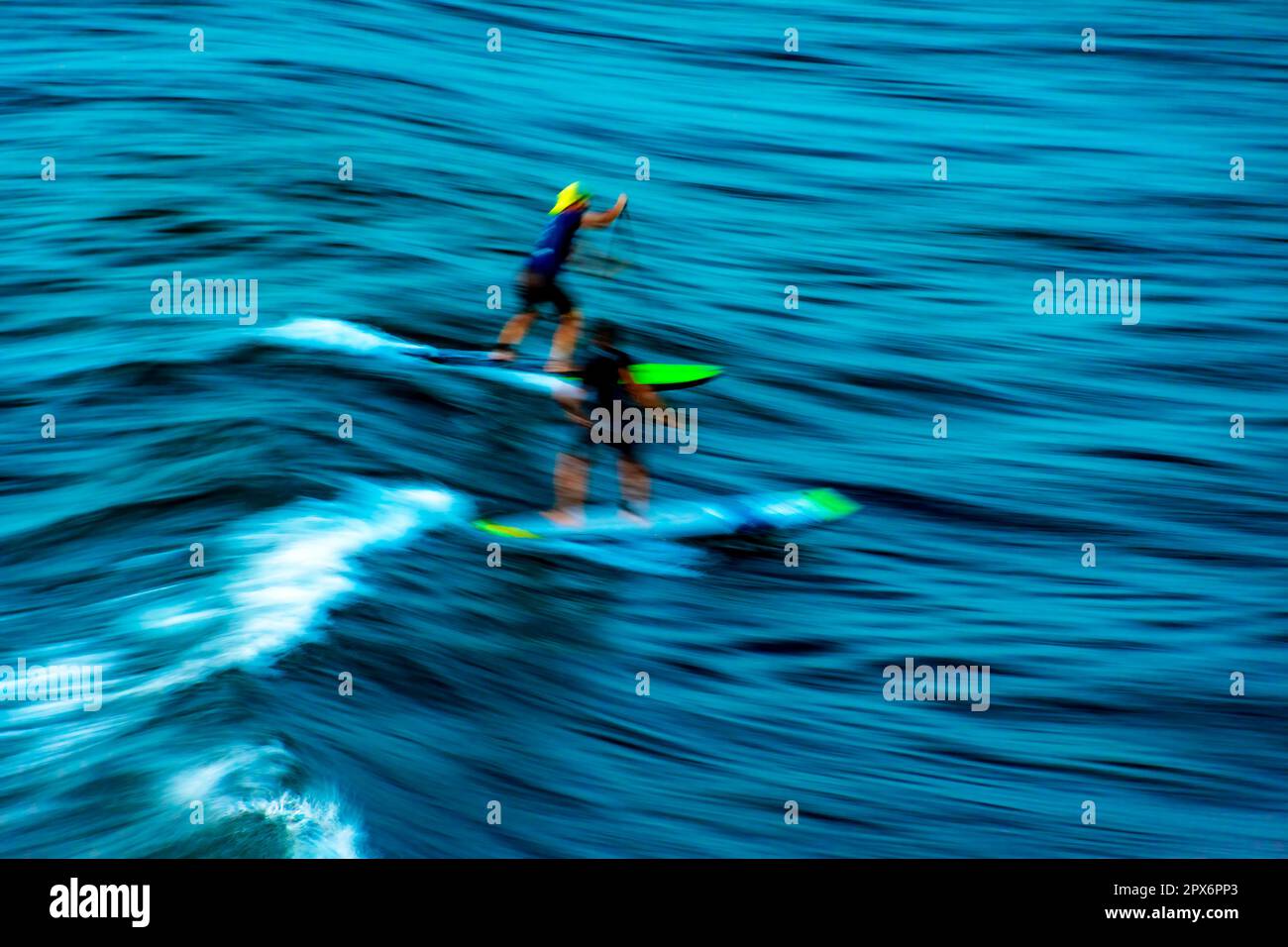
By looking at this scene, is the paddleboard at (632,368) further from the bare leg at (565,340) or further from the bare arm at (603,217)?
the bare arm at (603,217)

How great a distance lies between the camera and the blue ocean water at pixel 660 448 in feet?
16.9

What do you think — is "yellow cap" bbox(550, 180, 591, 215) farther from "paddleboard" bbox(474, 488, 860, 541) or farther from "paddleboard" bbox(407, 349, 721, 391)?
"paddleboard" bbox(474, 488, 860, 541)

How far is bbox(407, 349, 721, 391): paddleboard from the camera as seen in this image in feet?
25.4

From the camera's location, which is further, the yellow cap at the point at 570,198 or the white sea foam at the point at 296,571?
the yellow cap at the point at 570,198

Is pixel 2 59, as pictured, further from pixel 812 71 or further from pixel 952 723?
pixel 952 723

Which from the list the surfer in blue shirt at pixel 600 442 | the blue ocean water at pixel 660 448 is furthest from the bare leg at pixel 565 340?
the blue ocean water at pixel 660 448

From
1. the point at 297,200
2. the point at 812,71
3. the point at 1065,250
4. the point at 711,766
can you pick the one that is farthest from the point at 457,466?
the point at 812,71

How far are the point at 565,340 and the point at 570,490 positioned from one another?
85 centimetres

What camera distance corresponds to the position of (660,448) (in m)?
8.65

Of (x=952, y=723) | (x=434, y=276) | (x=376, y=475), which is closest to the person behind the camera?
(x=952, y=723)

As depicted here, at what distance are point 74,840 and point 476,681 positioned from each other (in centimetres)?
175
